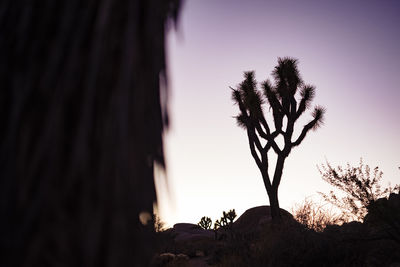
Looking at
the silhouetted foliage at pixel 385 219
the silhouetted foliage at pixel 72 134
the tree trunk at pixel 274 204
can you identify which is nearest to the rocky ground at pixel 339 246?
the silhouetted foliage at pixel 385 219

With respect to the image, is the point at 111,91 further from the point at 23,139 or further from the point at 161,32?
the point at 161,32

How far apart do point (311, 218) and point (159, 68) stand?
12.2 metres

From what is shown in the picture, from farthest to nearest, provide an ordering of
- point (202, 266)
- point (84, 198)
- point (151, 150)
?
point (202, 266) < point (151, 150) < point (84, 198)

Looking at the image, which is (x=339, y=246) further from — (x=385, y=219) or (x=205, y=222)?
(x=205, y=222)

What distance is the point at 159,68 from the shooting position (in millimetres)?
1638

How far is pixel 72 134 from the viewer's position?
126cm

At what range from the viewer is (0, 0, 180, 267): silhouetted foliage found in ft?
3.80

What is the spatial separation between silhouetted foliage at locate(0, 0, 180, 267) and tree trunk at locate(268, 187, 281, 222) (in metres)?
13.9

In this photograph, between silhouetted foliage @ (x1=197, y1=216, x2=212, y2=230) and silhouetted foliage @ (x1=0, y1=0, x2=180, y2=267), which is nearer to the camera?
silhouetted foliage @ (x1=0, y1=0, x2=180, y2=267)

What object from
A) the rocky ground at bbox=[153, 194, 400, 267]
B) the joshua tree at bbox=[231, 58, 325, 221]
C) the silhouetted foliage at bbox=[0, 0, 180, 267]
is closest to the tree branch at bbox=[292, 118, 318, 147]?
the joshua tree at bbox=[231, 58, 325, 221]

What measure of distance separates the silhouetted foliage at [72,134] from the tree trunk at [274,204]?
1387 cm

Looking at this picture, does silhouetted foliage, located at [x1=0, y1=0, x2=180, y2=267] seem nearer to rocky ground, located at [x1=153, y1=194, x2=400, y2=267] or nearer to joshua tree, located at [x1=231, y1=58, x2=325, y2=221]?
rocky ground, located at [x1=153, y1=194, x2=400, y2=267]

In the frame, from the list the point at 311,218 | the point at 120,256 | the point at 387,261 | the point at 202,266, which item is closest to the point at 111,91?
the point at 120,256

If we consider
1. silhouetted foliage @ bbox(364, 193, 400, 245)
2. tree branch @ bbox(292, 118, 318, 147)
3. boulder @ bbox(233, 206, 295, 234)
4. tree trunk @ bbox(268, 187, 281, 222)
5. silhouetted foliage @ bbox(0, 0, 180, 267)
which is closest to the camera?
silhouetted foliage @ bbox(0, 0, 180, 267)
